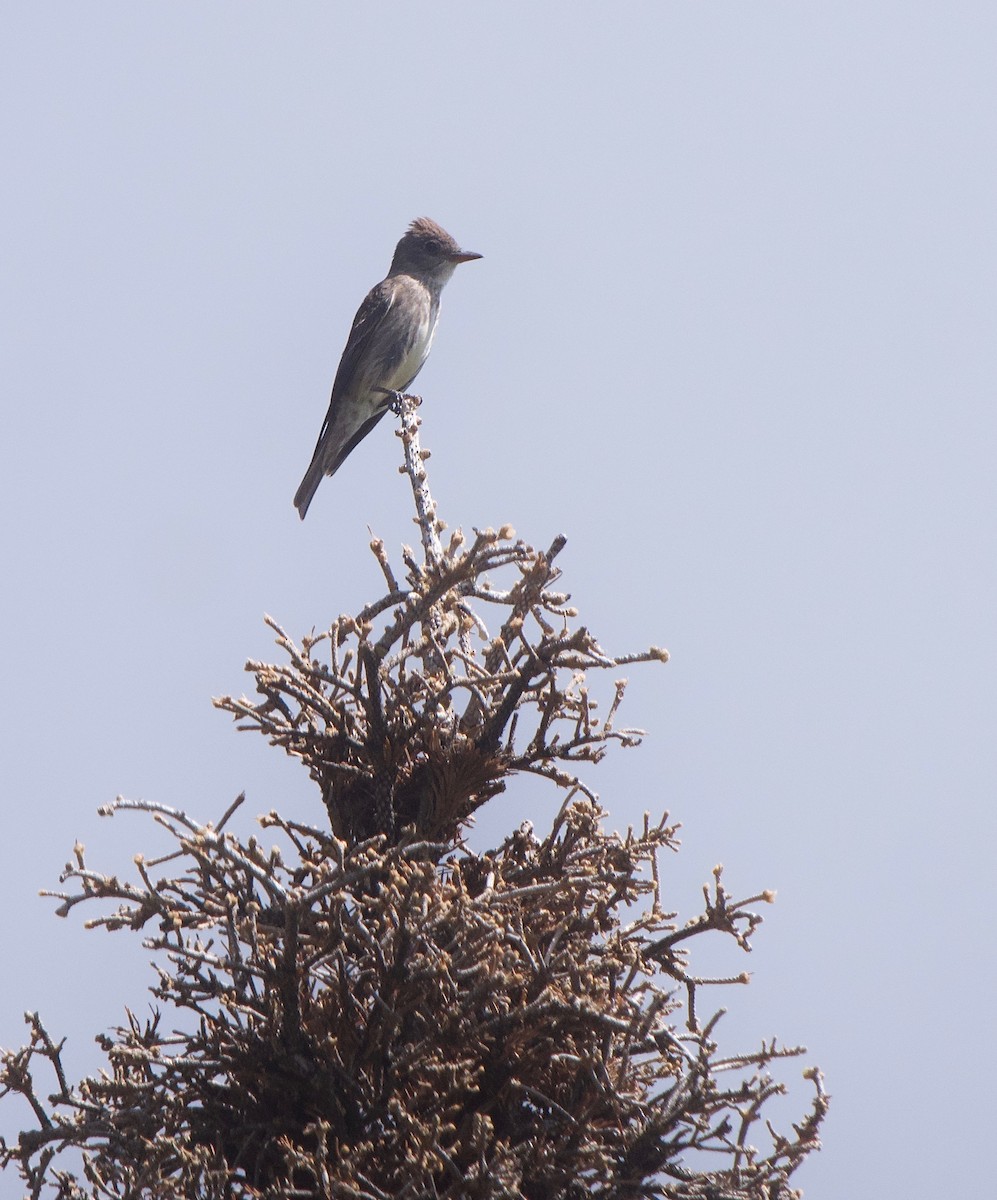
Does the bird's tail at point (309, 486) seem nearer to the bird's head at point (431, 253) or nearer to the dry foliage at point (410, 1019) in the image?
the bird's head at point (431, 253)

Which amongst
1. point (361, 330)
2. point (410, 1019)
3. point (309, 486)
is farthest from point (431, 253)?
point (410, 1019)

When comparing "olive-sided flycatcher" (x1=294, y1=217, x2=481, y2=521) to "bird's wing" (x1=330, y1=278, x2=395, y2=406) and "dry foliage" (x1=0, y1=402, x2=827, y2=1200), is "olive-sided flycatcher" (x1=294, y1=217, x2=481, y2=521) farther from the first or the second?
"dry foliage" (x1=0, y1=402, x2=827, y2=1200)

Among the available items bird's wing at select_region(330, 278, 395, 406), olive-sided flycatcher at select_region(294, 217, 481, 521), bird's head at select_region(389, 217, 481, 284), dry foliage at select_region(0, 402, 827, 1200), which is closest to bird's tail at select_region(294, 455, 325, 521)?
olive-sided flycatcher at select_region(294, 217, 481, 521)

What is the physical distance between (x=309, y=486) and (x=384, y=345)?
4.06ft

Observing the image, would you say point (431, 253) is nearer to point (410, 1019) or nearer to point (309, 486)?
point (309, 486)

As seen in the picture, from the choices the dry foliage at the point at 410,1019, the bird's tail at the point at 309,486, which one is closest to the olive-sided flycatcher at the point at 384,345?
the bird's tail at the point at 309,486

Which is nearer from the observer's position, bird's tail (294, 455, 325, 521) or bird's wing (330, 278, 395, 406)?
bird's tail (294, 455, 325, 521)

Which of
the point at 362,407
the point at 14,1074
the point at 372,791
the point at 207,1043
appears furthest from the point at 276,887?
the point at 362,407

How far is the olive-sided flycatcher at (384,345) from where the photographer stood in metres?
9.02

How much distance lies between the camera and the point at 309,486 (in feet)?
29.1

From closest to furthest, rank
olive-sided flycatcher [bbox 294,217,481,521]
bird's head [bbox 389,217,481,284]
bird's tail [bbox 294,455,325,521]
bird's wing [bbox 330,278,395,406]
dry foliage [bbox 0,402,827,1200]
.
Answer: dry foliage [bbox 0,402,827,1200] → bird's tail [bbox 294,455,325,521] → olive-sided flycatcher [bbox 294,217,481,521] → bird's wing [bbox 330,278,395,406] → bird's head [bbox 389,217,481,284]

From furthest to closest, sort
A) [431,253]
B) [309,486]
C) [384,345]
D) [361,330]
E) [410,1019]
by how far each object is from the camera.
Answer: [431,253] → [361,330] → [384,345] → [309,486] → [410,1019]

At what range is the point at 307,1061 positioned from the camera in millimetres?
3131

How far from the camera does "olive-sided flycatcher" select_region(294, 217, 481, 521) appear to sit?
9020 millimetres
